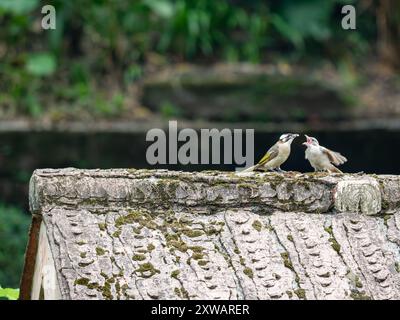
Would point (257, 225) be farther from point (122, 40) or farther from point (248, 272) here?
point (122, 40)

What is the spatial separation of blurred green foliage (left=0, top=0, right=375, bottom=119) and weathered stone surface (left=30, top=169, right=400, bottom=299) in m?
5.61

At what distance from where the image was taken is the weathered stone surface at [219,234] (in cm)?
A: 259

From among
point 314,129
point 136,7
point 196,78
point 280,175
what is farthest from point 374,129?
point 280,175

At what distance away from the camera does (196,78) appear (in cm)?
846

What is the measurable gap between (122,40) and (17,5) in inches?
34.7

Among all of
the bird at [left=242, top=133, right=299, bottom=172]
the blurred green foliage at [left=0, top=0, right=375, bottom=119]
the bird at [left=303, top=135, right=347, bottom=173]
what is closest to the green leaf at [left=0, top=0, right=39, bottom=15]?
the blurred green foliage at [left=0, top=0, right=375, bottom=119]

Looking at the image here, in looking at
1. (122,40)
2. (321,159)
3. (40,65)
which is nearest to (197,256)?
(321,159)

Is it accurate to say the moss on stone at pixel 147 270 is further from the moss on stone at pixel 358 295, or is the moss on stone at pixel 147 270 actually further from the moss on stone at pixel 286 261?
the moss on stone at pixel 358 295

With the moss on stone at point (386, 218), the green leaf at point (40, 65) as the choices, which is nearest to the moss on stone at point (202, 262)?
the moss on stone at point (386, 218)

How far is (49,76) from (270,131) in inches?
79.6

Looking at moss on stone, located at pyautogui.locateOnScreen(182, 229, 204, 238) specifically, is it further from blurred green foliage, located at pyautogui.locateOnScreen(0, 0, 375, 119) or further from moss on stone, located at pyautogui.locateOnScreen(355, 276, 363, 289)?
blurred green foliage, located at pyautogui.locateOnScreen(0, 0, 375, 119)

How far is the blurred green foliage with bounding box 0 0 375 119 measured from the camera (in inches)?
337

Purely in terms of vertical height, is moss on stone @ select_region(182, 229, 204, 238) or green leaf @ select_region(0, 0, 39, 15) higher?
green leaf @ select_region(0, 0, 39, 15)

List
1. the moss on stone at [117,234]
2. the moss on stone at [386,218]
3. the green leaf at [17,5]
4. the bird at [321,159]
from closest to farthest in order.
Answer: the moss on stone at [117,234], the moss on stone at [386,218], the bird at [321,159], the green leaf at [17,5]
